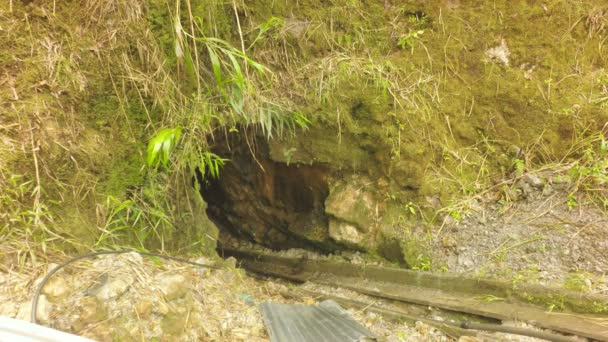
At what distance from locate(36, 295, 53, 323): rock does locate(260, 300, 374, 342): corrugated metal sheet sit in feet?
3.14

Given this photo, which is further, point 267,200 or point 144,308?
point 267,200

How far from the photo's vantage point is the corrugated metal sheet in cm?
188

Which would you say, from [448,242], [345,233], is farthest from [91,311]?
[448,242]

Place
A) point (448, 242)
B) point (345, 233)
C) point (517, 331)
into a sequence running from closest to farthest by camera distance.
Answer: point (517, 331)
point (448, 242)
point (345, 233)

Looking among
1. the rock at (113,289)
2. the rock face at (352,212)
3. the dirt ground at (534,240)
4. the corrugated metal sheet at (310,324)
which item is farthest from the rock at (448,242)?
the rock at (113,289)

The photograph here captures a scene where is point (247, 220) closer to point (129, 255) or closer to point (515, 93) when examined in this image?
point (129, 255)

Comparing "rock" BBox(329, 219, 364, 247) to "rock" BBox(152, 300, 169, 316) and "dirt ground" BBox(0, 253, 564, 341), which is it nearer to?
"dirt ground" BBox(0, 253, 564, 341)

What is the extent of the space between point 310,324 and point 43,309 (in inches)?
50.3

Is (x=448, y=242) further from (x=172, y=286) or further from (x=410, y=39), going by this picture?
(x=172, y=286)

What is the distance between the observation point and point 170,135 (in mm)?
1815

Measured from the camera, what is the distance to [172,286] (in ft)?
5.57

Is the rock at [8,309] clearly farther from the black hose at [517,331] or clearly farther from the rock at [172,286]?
the black hose at [517,331]

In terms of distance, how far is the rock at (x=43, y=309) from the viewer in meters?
1.35

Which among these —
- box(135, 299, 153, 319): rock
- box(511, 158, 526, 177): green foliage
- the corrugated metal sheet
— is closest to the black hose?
the corrugated metal sheet
